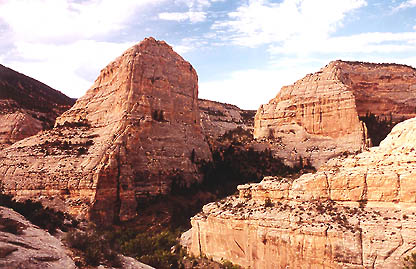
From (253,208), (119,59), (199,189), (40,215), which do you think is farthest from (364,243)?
(119,59)

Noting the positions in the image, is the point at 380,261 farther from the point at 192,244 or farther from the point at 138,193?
the point at 138,193

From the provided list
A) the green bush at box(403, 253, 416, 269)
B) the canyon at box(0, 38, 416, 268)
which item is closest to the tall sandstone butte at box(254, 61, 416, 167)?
the canyon at box(0, 38, 416, 268)

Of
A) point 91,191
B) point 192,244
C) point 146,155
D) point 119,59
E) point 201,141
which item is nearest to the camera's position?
point 192,244

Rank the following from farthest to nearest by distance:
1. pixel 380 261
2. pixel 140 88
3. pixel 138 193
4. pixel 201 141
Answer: pixel 201 141, pixel 140 88, pixel 138 193, pixel 380 261

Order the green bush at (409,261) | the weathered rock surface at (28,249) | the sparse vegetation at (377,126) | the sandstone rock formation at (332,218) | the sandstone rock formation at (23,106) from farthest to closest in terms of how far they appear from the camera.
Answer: the sandstone rock formation at (23,106)
the sparse vegetation at (377,126)
the sandstone rock formation at (332,218)
the green bush at (409,261)
the weathered rock surface at (28,249)

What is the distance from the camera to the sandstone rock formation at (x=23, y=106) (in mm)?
47375

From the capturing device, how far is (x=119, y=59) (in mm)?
38938

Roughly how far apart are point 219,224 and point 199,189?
17067 millimetres

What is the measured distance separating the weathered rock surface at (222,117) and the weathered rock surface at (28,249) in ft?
194

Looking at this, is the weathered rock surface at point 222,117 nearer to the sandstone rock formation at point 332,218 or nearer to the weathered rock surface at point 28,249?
the sandstone rock formation at point 332,218

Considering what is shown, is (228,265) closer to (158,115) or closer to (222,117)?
(158,115)

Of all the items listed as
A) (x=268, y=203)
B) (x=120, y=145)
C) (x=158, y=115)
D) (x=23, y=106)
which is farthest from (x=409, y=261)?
(x=23, y=106)

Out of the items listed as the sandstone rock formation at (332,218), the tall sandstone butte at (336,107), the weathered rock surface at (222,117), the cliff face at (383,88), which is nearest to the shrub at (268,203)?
the sandstone rock formation at (332,218)

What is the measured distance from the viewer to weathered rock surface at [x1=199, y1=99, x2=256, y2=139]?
74438 mm
